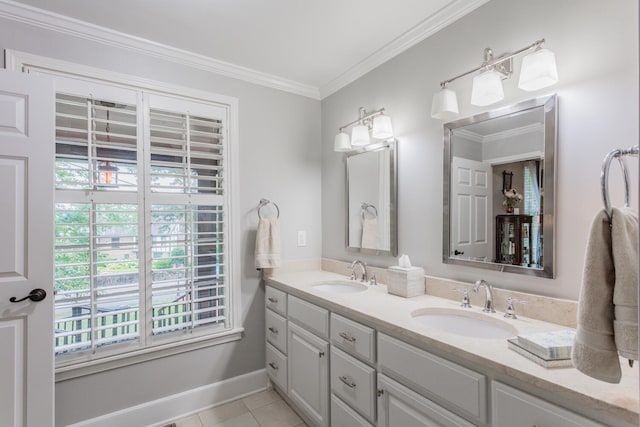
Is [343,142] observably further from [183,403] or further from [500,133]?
[183,403]

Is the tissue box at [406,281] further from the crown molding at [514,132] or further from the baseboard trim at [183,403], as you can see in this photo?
the baseboard trim at [183,403]

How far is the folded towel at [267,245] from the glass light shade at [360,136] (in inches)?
33.8

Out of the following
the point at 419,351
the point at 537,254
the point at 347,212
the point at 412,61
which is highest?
the point at 412,61

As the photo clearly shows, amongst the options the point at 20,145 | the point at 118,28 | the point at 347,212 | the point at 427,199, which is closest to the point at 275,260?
the point at 347,212

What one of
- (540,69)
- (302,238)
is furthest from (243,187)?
(540,69)

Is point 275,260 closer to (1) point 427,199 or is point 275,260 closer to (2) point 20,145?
(1) point 427,199

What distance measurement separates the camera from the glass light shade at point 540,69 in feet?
4.09

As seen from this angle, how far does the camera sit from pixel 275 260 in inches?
92.0

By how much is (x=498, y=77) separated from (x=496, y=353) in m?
1.19

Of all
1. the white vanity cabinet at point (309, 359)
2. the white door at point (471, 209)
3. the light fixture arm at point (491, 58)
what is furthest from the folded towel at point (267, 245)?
the light fixture arm at point (491, 58)

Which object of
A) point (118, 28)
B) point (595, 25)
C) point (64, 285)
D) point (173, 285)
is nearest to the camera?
point (595, 25)

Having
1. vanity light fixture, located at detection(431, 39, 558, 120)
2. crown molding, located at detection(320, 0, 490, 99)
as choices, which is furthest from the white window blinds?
vanity light fixture, located at detection(431, 39, 558, 120)

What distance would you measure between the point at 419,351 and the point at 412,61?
168cm

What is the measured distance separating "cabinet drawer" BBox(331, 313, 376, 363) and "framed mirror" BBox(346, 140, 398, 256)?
68cm
